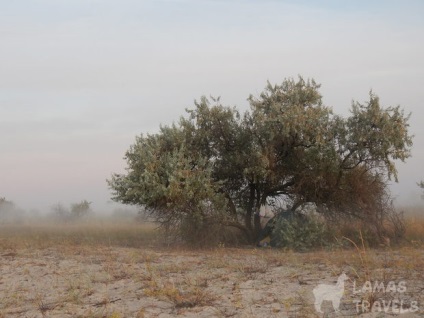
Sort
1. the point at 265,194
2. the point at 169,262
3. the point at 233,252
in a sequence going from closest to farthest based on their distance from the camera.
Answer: the point at 169,262 → the point at 233,252 → the point at 265,194

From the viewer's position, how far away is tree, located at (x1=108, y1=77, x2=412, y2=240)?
56.3 ft

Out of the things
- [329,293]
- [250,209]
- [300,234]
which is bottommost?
[329,293]

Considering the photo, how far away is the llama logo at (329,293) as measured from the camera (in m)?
7.98

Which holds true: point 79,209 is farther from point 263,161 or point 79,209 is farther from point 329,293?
point 329,293

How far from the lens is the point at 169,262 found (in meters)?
13.0

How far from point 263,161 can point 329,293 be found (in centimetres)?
916

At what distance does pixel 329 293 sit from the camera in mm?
8500

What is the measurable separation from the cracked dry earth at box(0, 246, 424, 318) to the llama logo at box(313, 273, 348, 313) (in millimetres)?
93

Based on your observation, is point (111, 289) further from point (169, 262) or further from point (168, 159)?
point (168, 159)

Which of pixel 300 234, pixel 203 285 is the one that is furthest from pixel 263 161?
pixel 203 285

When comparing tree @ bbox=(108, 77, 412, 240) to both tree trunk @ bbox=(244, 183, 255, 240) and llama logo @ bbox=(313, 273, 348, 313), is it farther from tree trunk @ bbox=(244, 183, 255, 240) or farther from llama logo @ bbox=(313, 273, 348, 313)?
llama logo @ bbox=(313, 273, 348, 313)

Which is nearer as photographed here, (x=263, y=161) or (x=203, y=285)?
(x=203, y=285)

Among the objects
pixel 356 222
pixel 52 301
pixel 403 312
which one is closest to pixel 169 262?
pixel 52 301

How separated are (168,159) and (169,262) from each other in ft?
16.2
